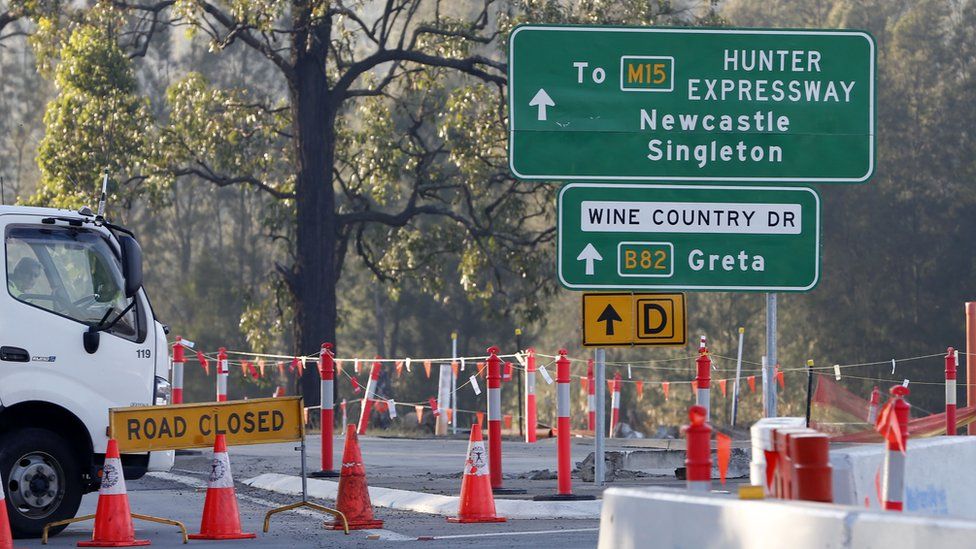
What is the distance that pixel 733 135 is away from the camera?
45.0 feet

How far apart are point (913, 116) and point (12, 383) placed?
1807 inches

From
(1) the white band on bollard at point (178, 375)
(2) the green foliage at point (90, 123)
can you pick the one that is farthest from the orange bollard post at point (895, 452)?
(2) the green foliage at point (90, 123)

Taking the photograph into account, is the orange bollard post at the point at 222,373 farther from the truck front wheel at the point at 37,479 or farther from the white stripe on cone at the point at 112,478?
the white stripe on cone at the point at 112,478

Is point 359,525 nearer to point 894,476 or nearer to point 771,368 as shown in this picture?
point 771,368

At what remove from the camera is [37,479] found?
1159 cm

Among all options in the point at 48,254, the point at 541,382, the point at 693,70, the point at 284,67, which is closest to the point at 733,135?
the point at 693,70

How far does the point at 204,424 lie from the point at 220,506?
723mm

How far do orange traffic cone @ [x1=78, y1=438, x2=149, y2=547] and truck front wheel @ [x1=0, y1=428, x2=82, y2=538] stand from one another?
0.61 metres

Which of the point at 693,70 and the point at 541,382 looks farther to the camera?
the point at 541,382

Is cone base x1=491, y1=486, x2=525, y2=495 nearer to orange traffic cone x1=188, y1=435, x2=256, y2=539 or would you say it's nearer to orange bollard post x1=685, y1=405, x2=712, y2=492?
orange traffic cone x1=188, y1=435, x2=256, y2=539

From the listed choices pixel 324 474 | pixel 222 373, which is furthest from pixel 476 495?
pixel 222 373

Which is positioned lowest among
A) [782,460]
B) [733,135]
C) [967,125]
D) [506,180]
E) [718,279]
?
[782,460]

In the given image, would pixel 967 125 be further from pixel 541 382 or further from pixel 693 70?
pixel 693 70

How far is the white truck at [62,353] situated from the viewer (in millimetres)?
11453
